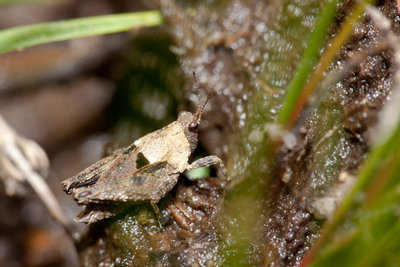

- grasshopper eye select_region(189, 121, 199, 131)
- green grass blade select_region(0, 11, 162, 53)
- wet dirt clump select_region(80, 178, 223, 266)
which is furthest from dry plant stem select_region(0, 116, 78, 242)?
grasshopper eye select_region(189, 121, 199, 131)

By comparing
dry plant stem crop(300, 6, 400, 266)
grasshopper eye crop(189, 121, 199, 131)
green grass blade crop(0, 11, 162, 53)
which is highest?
green grass blade crop(0, 11, 162, 53)

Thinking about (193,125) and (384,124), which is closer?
(384,124)

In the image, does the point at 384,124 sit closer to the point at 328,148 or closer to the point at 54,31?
the point at 328,148

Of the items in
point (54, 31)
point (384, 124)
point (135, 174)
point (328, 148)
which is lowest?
point (384, 124)

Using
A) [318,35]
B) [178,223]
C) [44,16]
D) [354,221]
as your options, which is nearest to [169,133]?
[178,223]

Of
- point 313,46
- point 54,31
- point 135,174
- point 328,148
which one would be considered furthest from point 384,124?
point 54,31

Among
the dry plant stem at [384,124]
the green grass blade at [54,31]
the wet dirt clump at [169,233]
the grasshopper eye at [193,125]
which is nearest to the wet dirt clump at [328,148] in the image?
the dry plant stem at [384,124]

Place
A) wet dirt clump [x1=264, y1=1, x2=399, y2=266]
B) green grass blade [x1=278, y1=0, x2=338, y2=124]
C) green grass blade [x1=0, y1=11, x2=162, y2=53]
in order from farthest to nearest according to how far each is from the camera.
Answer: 1. green grass blade [x1=0, y1=11, x2=162, y2=53]
2. wet dirt clump [x1=264, y1=1, x2=399, y2=266]
3. green grass blade [x1=278, y1=0, x2=338, y2=124]

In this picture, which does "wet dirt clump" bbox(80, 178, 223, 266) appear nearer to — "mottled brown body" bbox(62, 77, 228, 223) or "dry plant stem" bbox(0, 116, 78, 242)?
"mottled brown body" bbox(62, 77, 228, 223)

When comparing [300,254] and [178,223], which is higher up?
[178,223]

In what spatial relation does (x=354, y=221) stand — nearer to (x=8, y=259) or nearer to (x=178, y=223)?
(x=178, y=223)

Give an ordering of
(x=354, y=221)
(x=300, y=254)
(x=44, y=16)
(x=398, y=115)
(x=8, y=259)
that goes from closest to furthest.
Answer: (x=398, y=115) → (x=354, y=221) → (x=300, y=254) → (x=8, y=259) → (x=44, y=16)
